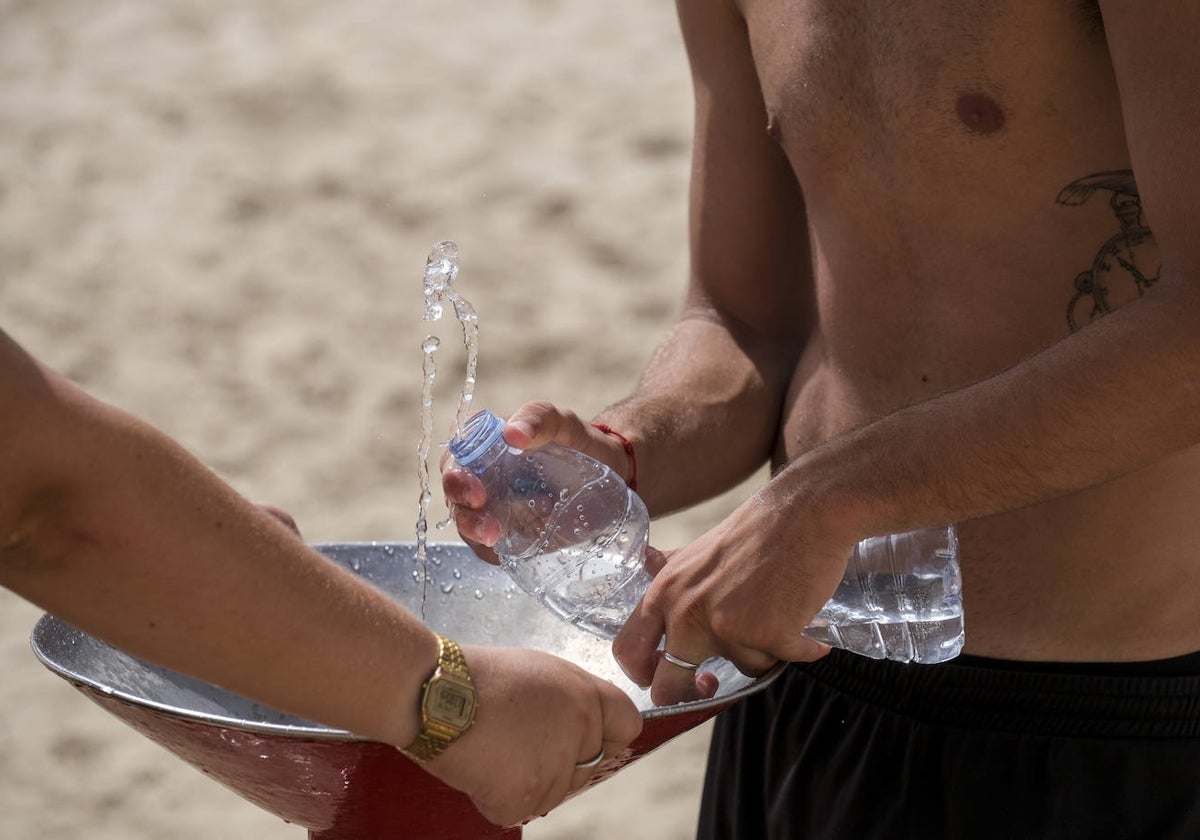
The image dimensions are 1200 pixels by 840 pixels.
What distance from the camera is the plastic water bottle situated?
5.54ft

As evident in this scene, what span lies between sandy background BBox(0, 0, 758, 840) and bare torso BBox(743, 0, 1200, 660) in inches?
84.7

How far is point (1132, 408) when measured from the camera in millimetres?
1348

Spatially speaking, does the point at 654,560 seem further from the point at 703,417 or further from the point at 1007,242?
the point at 1007,242

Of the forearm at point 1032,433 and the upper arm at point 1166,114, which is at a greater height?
the upper arm at point 1166,114

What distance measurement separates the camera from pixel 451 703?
1270 millimetres

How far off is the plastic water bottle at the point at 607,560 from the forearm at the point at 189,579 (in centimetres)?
42

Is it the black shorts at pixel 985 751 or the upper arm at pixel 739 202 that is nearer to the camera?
the black shorts at pixel 985 751

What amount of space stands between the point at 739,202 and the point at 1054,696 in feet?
2.57

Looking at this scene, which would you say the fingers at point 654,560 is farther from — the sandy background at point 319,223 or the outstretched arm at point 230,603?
the sandy background at point 319,223

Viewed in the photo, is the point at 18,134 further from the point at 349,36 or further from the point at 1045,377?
the point at 1045,377

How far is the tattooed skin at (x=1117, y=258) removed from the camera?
1.53 m

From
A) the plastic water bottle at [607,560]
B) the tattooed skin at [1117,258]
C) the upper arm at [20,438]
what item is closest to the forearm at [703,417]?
the plastic water bottle at [607,560]

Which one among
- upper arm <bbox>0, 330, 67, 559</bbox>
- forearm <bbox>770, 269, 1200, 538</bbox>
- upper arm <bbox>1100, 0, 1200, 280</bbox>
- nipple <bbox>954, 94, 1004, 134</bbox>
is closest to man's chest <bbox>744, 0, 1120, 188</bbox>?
nipple <bbox>954, 94, 1004, 134</bbox>

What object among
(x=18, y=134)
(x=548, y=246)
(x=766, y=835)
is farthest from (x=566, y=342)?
(x=766, y=835)
